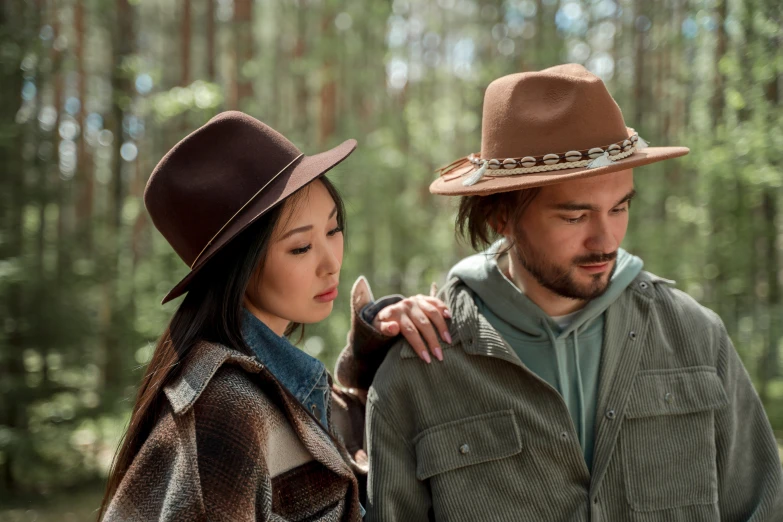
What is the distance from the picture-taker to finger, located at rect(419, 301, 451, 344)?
2236 mm

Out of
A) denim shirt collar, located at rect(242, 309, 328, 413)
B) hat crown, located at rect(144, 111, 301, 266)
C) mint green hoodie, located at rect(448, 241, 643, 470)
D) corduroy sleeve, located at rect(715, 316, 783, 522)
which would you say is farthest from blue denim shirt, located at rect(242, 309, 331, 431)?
corduroy sleeve, located at rect(715, 316, 783, 522)

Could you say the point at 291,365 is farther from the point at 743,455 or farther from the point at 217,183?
the point at 743,455

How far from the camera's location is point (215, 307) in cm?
187

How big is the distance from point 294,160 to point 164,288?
15.2 feet

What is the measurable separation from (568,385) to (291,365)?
0.82 meters

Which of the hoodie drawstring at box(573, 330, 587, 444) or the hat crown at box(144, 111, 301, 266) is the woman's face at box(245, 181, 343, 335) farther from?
the hoodie drawstring at box(573, 330, 587, 444)

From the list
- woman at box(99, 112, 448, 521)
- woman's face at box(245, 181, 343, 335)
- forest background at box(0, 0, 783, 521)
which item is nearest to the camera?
woman at box(99, 112, 448, 521)

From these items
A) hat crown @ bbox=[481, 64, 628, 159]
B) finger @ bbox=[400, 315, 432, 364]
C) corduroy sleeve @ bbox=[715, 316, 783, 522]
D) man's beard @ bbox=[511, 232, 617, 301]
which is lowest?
corduroy sleeve @ bbox=[715, 316, 783, 522]

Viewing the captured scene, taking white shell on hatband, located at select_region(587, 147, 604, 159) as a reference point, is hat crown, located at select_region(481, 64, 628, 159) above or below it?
above

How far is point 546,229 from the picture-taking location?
2.18 metres

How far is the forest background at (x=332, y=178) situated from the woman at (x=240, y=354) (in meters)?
1.25

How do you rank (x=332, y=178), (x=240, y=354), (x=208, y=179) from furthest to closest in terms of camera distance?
(x=332, y=178) < (x=208, y=179) < (x=240, y=354)

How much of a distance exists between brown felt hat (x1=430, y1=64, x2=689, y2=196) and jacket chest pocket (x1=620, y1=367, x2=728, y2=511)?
2.13ft

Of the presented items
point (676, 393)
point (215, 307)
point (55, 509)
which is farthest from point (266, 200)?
point (55, 509)
